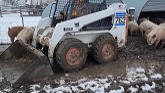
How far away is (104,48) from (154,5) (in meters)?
5.93

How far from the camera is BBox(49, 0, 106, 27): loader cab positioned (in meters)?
7.45

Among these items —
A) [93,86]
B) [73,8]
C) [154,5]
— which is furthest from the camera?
[154,5]

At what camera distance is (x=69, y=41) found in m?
6.93

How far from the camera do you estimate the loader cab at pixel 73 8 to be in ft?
24.4

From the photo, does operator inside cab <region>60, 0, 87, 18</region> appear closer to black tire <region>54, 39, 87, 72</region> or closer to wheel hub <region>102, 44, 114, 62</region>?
black tire <region>54, 39, 87, 72</region>

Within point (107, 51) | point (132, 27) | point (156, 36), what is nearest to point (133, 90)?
point (107, 51)

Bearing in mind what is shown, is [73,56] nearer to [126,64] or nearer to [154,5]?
[126,64]

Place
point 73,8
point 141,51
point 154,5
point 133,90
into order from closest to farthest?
point 133,90 → point 73,8 → point 141,51 → point 154,5

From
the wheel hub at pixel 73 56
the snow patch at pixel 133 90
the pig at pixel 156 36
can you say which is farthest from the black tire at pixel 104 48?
the pig at pixel 156 36

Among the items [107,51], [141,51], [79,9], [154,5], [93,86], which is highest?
[79,9]

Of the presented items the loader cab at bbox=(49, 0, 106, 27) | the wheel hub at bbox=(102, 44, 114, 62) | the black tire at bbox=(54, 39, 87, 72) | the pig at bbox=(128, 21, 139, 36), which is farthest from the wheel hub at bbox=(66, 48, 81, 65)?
the pig at bbox=(128, 21, 139, 36)

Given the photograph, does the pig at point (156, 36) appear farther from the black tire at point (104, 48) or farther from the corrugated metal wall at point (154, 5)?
the corrugated metal wall at point (154, 5)

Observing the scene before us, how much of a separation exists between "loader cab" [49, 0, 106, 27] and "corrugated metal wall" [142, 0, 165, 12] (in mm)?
5052

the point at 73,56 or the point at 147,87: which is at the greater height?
the point at 73,56
